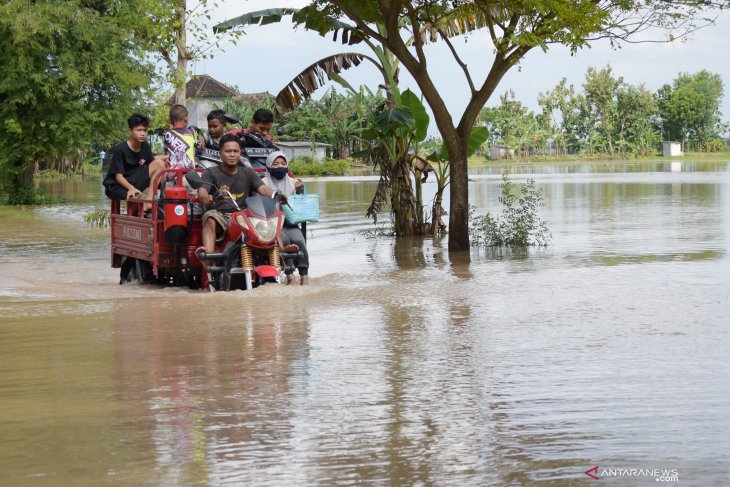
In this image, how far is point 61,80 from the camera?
35.6 m

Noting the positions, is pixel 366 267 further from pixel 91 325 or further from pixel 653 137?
pixel 653 137

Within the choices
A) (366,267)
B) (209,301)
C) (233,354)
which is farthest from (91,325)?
(366,267)

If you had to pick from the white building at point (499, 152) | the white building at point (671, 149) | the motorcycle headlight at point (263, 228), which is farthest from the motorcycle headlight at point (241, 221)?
the white building at point (671, 149)

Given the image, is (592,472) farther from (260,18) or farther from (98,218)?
(98,218)

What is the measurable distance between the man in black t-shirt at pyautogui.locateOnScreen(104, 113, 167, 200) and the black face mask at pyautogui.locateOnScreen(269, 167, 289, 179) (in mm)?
1504

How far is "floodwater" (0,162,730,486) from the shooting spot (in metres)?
5.42

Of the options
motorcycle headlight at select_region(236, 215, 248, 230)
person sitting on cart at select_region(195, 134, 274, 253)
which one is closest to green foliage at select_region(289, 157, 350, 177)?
person sitting on cart at select_region(195, 134, 274, 253)

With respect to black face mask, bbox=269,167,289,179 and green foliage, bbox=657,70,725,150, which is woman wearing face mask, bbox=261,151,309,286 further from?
green foliage, bbox=657,70,725,150

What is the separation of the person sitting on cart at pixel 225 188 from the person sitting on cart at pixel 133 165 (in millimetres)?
1471

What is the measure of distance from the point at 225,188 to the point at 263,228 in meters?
0.73

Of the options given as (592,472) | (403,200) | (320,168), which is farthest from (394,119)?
(320,168)

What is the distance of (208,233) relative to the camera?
11.6 m

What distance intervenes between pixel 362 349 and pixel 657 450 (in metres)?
3.57

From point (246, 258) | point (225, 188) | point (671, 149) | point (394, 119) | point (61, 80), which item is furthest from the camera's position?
point (671, 149)
